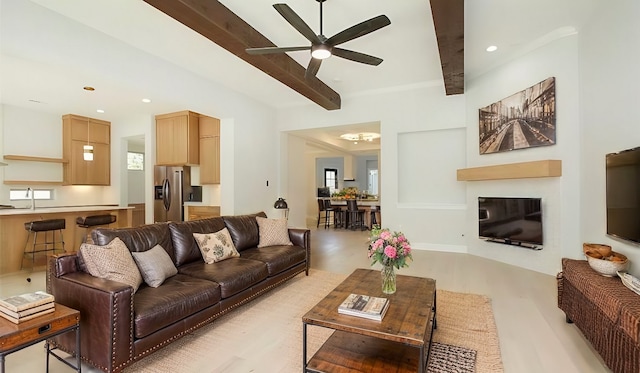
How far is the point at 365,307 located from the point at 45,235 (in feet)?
18.4

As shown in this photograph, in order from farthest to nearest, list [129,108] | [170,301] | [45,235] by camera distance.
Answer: [129,108], [45,235], [170,301]

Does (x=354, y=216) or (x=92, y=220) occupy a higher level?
(x=92, y=220)

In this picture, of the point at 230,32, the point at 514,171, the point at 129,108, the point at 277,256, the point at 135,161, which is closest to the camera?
the point at 230,32

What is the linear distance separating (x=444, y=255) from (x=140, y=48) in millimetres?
5670

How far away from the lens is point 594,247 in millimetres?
2592

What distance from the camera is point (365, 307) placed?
199 centimetres

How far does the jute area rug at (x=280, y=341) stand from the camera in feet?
6.93

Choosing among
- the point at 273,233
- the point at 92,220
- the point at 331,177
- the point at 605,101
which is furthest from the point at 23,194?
the point at 331,177

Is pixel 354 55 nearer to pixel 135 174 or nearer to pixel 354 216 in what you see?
pixel 354 216

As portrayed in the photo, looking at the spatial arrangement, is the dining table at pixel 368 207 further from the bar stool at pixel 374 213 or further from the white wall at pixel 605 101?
the white wall at pixel 605 101

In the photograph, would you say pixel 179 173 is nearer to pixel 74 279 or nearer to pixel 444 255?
pixel 74 279

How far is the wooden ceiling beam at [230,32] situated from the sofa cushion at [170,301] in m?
2.39

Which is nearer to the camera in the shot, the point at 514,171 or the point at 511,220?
the point at 514,171

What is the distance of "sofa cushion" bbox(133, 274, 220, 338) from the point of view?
2053 millimetres
